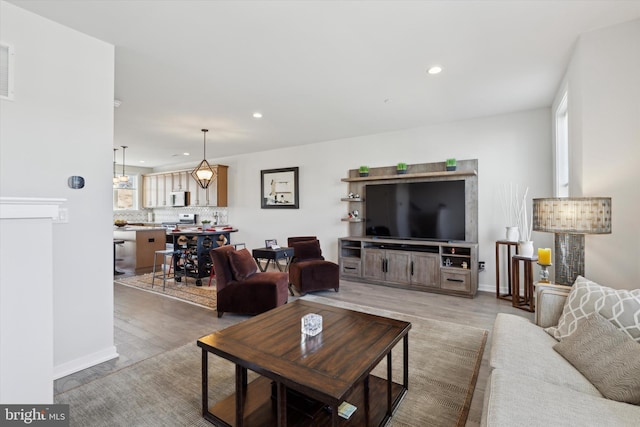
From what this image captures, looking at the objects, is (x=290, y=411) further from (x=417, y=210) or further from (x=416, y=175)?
(x=416, y=175)

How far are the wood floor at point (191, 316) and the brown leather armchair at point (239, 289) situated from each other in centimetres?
18

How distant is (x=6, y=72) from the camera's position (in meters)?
2.07

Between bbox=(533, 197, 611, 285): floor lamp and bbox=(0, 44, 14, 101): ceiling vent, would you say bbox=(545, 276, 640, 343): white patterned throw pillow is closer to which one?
bbox=(533, 197, 611, 285): floor lamp

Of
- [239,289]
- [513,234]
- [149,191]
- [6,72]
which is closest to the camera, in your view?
[6,72]

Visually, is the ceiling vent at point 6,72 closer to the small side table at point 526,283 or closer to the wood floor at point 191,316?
the wood floor at point 191,316

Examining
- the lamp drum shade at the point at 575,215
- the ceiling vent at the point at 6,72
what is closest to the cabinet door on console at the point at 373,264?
the lamp drum shade at the point at 575,215

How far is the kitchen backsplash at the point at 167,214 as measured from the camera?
812cm

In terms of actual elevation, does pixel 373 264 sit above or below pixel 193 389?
above

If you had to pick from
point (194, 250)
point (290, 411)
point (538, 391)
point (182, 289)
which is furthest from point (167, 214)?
point (538, 391)

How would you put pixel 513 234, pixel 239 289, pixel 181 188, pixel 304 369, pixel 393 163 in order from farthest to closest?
pixel 181 188
pixel 393 163
pixel 513 234
pixel 239 289
pixel 304 369

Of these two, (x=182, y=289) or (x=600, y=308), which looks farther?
(x=182, y=289)

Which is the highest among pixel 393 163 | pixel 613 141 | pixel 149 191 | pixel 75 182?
pixel 393 163

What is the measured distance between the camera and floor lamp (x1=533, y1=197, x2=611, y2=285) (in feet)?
6.94

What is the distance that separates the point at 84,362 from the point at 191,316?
4.04 feet
